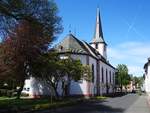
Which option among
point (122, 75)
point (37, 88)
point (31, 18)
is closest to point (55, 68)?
point (37, 88)

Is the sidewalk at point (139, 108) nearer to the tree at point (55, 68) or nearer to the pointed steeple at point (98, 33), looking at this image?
the tree at point (55, 68)

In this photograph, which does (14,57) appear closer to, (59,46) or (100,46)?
(59,46)

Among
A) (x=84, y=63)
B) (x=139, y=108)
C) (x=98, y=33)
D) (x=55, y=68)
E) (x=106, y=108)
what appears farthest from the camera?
(x=98, y=33)

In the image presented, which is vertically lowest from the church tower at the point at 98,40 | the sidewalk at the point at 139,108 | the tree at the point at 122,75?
the sidewalk at the point at 139,108

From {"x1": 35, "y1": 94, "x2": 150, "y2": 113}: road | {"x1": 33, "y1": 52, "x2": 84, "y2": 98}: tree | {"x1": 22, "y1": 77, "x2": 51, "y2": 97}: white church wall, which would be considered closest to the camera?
{"x1": 35, "y1": 94, "x2": 150, "y2": 113}: road

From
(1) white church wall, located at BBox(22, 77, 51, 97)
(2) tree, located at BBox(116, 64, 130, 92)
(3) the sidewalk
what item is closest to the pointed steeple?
(1) white church wall, located at BBox(22, 77, 51, 97)

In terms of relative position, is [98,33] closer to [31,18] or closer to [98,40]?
[98,40]

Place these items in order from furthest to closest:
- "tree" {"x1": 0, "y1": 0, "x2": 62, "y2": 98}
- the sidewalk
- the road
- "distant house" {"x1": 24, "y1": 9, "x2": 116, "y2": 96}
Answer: "distant house" {"x1": 24, "y1": 9, "x2": 116, "y2": 96}, the sidewalk, the road, "tree" {"x1": 0, "y1": 0, "x2": 62, "y2": 98}

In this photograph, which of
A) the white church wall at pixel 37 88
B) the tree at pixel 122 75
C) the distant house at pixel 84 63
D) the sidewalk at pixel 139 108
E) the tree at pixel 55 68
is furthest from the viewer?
the tree at pixel 122 75

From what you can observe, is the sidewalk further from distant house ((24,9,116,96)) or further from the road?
distant house ((24,9,116,96))

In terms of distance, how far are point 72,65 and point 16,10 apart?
3172cm

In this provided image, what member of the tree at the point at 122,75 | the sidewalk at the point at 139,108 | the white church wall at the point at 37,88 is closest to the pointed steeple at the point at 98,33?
the white church wall at the point at 37,88

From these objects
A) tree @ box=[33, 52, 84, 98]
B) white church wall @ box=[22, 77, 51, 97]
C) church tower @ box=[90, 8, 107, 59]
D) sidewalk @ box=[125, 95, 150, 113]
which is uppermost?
church tower @ box=[90, 8, 107, 59]

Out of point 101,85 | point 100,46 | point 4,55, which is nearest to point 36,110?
point 4,55
